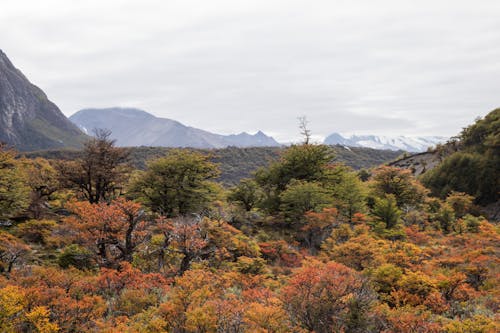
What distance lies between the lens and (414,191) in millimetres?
38094

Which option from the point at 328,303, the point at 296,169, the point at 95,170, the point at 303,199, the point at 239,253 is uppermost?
the point at 296,169

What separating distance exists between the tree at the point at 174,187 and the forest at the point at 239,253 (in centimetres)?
12

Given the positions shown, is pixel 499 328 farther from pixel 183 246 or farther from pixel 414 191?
pixel 414 191

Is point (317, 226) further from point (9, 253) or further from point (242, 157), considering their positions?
point (242, 157)

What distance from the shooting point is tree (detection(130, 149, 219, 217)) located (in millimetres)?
28156

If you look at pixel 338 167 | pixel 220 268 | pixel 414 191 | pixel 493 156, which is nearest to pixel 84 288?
pixel 220 268

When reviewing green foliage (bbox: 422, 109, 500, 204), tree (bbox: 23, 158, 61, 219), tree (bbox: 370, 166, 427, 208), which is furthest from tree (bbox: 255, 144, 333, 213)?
green foliage (bbox: 422, 109, 500, 204)

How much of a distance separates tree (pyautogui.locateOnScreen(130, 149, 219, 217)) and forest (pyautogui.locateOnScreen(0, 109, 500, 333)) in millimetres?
118

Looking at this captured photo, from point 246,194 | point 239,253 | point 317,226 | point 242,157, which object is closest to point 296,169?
point 246,194

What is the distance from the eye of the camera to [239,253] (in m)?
22.7

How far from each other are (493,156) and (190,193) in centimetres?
3869

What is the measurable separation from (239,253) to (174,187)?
29.1 ft

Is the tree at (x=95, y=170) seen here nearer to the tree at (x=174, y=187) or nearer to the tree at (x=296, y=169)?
the tree at (x=174, y=187)

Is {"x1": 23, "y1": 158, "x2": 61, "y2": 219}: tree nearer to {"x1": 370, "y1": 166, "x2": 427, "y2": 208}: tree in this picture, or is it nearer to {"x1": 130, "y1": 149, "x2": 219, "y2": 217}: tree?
{"x1": 130, "y1": 149, "x2": 219, "y2": 217}: tree
